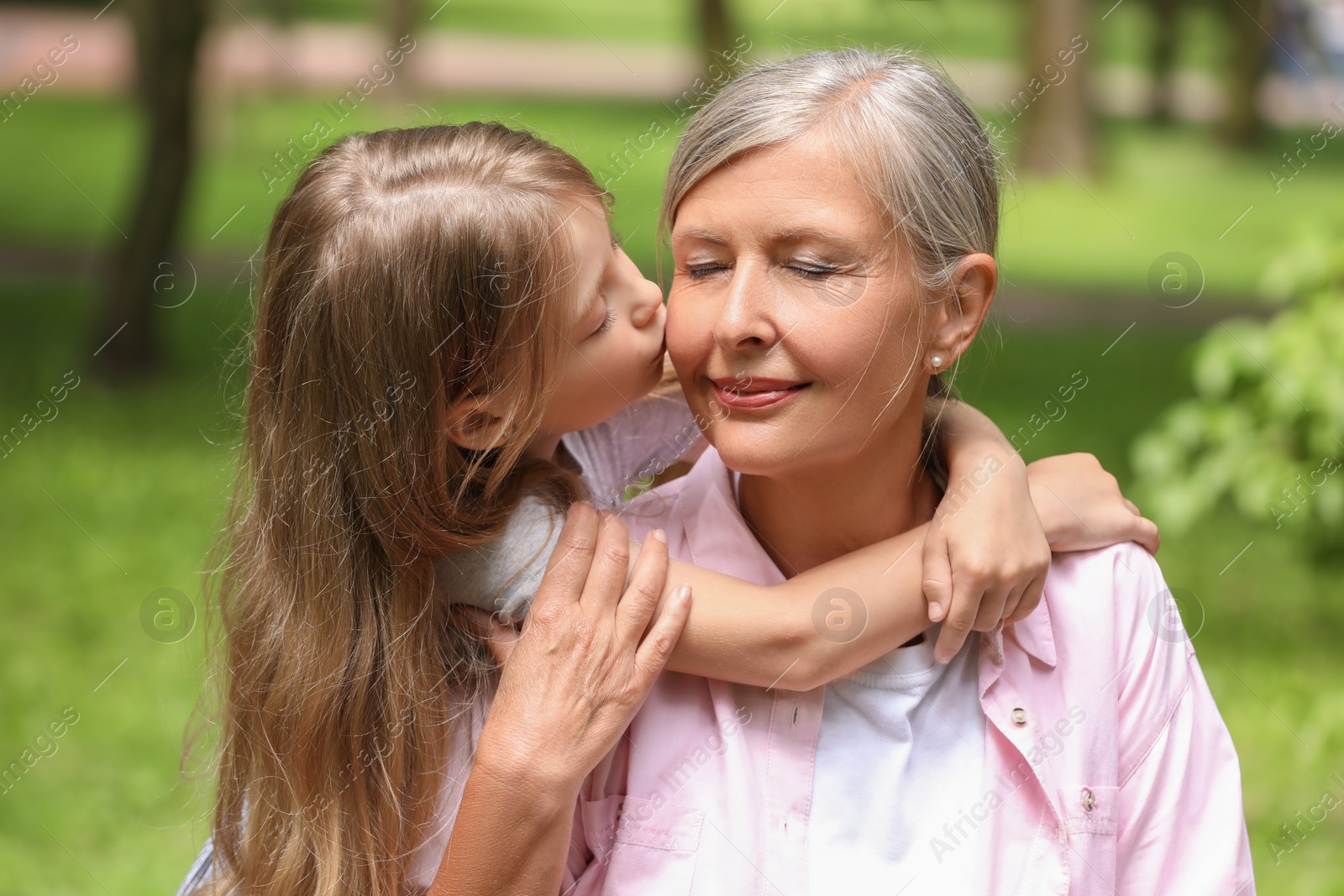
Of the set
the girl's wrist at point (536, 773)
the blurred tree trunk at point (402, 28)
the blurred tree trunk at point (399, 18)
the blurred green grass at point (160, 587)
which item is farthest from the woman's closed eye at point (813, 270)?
the blurred tree trunk at point (399, 18)

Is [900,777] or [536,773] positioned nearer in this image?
[536,773]

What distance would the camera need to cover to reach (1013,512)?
2004 millimetres

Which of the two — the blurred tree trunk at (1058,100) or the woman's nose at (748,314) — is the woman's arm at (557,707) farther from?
the blurred tree trunk at (1058,100)

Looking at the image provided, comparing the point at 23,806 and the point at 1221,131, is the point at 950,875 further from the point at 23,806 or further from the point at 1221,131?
the point at 1221,131

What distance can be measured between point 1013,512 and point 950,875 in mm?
549

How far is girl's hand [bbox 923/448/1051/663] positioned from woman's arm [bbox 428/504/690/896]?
0.38 meters

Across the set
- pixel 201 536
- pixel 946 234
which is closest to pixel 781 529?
pixel 946 234

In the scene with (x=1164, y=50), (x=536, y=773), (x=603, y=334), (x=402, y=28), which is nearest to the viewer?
(x=536, y=773)

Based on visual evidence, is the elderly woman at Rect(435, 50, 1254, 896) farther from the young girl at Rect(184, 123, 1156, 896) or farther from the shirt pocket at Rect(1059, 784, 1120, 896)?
the young girl at Rect(184, 123, 1156, 896)

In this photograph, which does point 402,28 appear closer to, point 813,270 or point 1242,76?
point 1242,76

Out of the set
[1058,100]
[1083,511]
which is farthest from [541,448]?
[1058,100]

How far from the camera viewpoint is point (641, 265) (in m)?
6.79

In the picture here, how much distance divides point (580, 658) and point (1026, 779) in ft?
2.29

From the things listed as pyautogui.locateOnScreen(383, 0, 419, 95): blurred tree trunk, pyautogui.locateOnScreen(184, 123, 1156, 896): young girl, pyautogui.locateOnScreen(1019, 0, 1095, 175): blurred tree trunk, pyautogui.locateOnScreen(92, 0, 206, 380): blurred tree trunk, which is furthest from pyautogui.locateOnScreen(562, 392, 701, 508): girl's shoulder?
pyautogui.locateOnScreen(1019, 0, 1095, 175): blurred tree trunk
